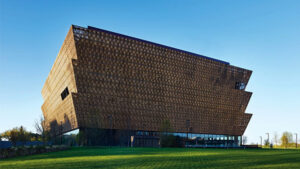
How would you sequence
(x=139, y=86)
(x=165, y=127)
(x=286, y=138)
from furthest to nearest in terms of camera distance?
1. (x=286, y=138)
2. (x=139, y=86)
3. (x=165, y=127)

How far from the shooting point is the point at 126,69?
7550 centimetres

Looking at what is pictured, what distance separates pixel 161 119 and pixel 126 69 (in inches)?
744

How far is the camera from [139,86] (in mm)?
78000

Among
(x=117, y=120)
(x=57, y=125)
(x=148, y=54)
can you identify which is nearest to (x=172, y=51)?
(x=148, y=54)

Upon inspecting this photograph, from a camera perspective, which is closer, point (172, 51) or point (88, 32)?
point (88, 32)

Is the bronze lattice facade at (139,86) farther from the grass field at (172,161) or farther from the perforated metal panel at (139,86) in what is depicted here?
the grass field at (172,161)

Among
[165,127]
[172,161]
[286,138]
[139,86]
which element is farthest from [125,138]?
[286,138]

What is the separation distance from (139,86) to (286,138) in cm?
6829

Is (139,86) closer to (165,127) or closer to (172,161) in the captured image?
(165,127)

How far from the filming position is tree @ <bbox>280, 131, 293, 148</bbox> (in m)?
108

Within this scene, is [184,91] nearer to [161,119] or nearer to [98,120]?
[161,119]

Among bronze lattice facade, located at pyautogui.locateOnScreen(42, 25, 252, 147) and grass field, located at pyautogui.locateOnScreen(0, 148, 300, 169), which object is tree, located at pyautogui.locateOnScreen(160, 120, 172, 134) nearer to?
bronze lattice facade, located at pyautogui.locateOnScreen(42, 25, 252, 147)

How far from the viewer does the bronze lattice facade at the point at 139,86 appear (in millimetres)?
69250

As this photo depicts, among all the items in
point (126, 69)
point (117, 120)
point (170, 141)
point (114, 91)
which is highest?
point (126, 69)
